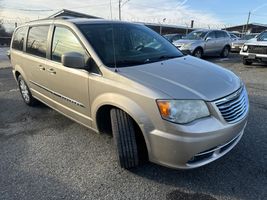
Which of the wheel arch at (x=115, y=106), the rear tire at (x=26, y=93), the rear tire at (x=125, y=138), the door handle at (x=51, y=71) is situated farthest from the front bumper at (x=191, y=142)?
the rear tire at (x=26, y=93)

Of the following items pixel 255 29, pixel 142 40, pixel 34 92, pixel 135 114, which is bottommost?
pixel 255 29

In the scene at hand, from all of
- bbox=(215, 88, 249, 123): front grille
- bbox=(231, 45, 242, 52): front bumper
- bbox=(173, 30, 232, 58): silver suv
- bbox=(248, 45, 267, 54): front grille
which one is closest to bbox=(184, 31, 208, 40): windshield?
bbox=(173, 30, 232, 58): silver suv

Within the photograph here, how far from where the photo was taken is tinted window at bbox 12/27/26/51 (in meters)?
5.27

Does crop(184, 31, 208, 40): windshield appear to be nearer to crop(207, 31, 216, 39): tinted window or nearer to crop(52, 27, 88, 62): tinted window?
crop(207, 31, 216, 39): tinted window

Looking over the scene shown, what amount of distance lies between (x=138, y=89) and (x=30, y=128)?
2624 mm

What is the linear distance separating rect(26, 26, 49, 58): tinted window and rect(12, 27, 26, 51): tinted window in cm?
40

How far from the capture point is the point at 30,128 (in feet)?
14.7

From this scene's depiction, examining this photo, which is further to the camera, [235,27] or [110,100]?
[235,27]

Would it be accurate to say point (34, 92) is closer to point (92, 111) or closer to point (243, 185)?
point (92, 111)

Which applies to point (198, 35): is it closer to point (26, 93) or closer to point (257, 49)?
point (257, 49)

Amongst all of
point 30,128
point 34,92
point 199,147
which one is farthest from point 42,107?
point 199,147

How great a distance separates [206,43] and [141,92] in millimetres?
11421

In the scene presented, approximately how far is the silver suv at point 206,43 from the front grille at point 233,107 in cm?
923

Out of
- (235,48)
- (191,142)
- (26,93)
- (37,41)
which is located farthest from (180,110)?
(235,48)
